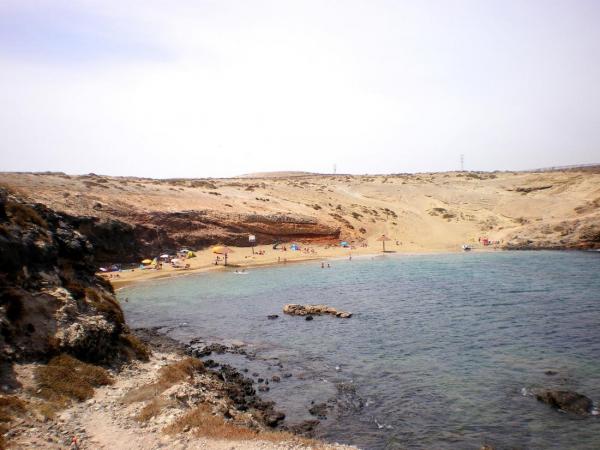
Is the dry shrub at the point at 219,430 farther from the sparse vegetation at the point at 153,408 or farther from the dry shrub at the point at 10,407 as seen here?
the dry shrub at the point at 10,407

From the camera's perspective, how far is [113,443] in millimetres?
13648

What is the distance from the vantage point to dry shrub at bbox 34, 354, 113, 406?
15.8 m

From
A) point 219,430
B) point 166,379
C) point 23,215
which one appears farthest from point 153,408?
point 23,215

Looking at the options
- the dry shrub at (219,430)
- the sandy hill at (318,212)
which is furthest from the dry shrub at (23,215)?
the sandy hill at (318,212)

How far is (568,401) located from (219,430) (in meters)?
13.8

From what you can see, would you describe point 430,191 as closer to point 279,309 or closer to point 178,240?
point 178,240

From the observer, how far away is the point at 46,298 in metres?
19.8

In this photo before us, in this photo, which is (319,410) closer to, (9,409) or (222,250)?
(9,409)

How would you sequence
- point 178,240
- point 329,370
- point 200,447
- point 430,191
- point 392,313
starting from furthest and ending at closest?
point 430,191, point 178,240, point 392,313, point 329,370, point 200,447

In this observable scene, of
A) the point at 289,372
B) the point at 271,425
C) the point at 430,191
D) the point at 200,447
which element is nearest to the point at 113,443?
the point at 200,447

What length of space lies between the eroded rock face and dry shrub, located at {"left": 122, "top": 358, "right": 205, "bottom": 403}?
2.87 m

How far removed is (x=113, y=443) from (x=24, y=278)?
32.2ft

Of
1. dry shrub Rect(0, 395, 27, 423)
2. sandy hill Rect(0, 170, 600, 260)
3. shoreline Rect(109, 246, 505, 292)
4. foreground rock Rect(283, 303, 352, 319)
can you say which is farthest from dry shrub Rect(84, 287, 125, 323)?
sandy hill Rect(0, 170, 600, 260)

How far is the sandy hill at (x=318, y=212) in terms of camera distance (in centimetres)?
6179
